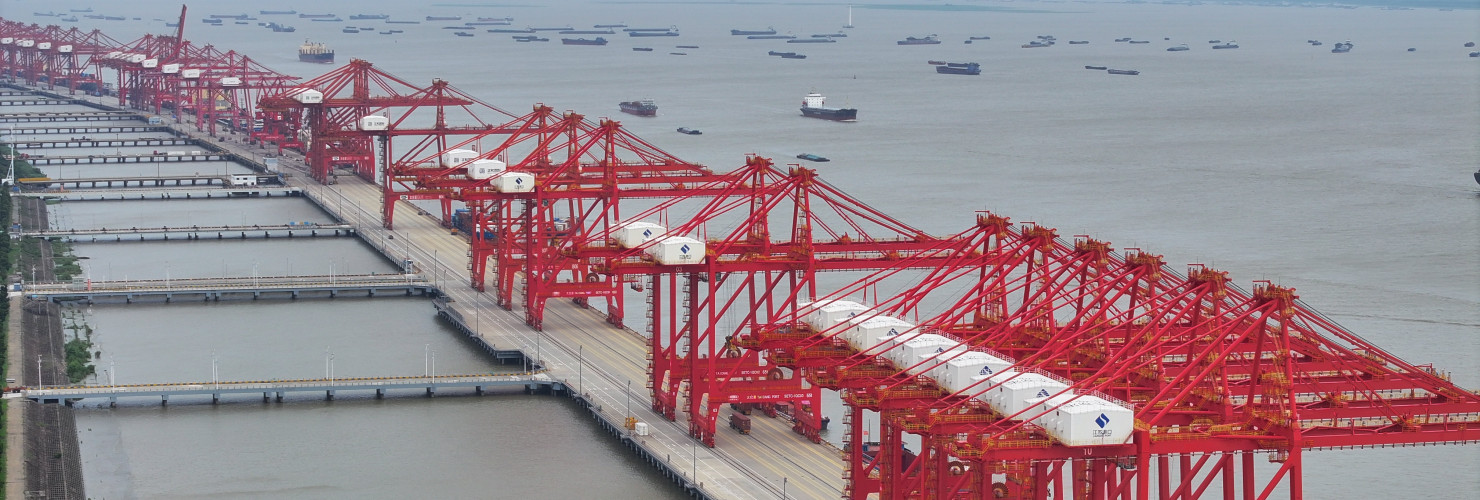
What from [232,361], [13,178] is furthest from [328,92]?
[232,361]

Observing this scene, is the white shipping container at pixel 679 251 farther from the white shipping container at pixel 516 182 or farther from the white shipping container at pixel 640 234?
the white shipping container at pixel 516 182

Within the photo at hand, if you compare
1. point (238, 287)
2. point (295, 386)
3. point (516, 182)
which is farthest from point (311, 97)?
point (295, 386)

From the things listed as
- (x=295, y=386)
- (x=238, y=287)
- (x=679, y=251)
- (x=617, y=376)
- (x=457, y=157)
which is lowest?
(x=295, y=386)

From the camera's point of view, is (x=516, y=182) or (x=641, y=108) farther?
(x=641, y=108)

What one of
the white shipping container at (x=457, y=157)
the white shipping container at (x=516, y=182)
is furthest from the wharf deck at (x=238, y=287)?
the white shipping container at (x=516, y=182)

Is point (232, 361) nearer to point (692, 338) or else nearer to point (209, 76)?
point (692, 338)

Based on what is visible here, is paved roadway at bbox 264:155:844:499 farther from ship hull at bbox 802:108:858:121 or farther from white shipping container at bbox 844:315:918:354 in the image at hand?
ship hull at bbox 802:108:858:121

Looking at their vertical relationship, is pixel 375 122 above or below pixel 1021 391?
above

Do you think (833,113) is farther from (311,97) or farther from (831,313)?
(831,313)
